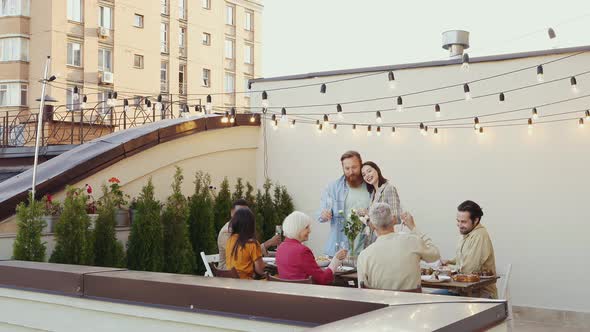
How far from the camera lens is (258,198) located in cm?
926

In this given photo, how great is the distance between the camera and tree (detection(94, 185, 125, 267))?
259 inches

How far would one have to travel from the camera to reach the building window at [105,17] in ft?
82.1

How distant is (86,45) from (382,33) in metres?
14.4

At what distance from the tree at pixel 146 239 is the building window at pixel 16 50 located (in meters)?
18.7

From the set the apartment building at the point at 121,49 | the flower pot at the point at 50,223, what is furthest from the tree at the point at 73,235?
the apartment building at the point at 121,49

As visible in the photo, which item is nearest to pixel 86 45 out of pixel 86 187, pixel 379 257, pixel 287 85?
pixel 287 85

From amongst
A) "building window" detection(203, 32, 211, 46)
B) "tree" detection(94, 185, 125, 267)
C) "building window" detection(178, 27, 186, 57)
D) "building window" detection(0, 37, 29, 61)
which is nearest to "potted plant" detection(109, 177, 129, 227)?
"tree" detection(94, 185, 125, 267)

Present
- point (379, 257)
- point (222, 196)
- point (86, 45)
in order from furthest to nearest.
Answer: point (86, 45), point (222, 196), point (379, 257)

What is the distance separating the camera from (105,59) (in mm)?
25250

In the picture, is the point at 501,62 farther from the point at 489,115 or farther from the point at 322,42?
the point at 322,42

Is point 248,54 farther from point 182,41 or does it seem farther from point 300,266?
point 300,266

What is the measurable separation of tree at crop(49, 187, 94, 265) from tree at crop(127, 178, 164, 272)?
0.71 metres

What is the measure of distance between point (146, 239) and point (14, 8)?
20110mm

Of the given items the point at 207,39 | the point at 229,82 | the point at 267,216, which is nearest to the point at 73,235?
the point at 267,216
